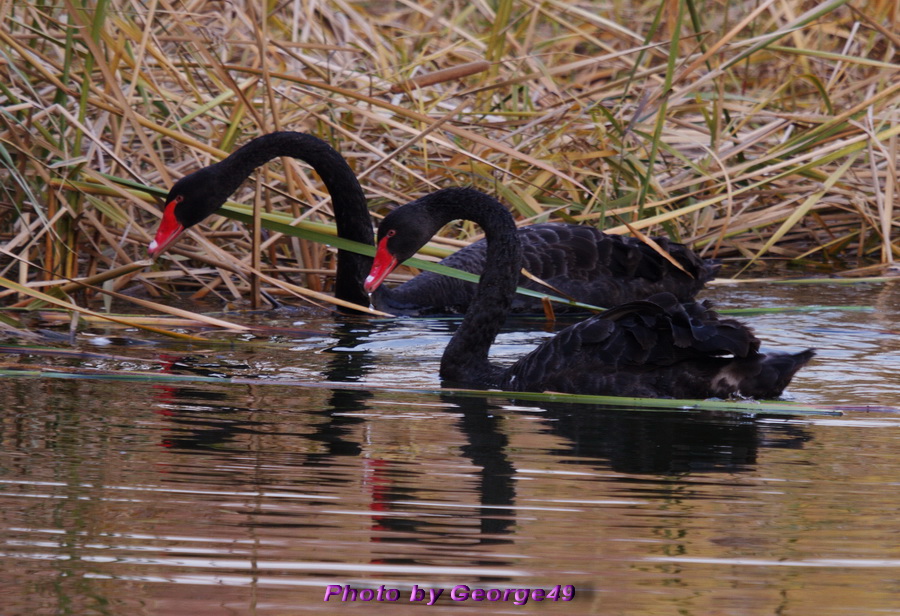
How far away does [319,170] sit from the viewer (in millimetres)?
6434

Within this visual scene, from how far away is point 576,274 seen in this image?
6.70 meters

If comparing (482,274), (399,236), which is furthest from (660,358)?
(399,236)

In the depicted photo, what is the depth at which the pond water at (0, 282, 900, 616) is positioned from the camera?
7.86 ft

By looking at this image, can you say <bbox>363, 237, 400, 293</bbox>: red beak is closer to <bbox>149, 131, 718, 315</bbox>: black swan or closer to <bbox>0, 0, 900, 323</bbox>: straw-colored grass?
<bbox>0, 0, 900, 323</bbox>: straw-colored grass

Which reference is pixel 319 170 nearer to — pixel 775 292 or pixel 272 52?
pixel 272 52

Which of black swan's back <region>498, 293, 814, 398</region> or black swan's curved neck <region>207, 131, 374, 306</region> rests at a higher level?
black swan's curved neck <region>207, 131, 374, 306</region>

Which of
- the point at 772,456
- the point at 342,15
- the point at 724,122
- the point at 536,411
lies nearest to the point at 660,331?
the point at 536,411

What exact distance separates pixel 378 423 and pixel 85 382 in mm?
1116

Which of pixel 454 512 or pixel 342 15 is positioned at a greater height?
pixel 342 15

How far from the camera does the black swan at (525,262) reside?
20.7ft

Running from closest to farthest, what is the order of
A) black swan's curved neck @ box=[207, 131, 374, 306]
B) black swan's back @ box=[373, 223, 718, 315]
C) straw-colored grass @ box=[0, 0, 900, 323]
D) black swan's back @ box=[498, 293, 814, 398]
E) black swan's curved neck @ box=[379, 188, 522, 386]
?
black swan's back @ box=[498, 293, 814, 398] → black swan's curved neck @ box=[379, 188, 522, 386] → straw-colored grass @ box=[0, 0, 900, 323] → black swan's curved neck @ box=[207, 131, 374, 306] → black swan's back @ box=[373, 223, 718, 315]

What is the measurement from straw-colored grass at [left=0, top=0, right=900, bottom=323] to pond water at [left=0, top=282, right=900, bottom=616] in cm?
133

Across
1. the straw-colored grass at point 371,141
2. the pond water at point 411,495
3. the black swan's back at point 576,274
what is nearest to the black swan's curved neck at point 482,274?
the pond water at point 411,495

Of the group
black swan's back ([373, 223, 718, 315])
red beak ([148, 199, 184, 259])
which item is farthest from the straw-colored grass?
black swan's back ([373, 223, 718, 315])
